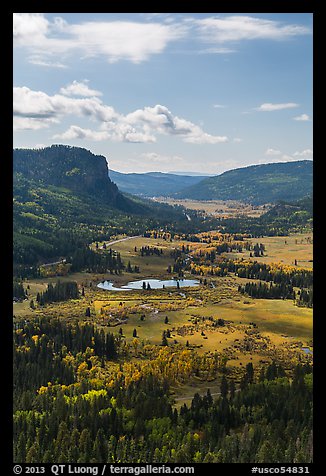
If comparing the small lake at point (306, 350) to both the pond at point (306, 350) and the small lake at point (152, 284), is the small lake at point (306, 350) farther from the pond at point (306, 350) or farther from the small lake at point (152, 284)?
the small lake at point (152, 284)

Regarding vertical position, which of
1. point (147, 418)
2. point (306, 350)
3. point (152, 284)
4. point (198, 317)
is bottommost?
point (306, 350)

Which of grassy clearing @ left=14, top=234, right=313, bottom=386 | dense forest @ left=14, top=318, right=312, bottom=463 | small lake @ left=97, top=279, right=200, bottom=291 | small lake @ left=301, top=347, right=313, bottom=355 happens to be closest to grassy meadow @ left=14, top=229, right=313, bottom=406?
grassy clearing @ left=14, top=234, right=313, bottom=386

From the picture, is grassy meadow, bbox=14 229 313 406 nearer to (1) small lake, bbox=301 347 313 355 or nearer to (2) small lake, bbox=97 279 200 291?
(1) small lake, bbox=301 347 313 355

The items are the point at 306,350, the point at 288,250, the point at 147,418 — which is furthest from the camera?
the point at 288,250

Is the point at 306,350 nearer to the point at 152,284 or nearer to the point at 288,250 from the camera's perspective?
the point at 152,284

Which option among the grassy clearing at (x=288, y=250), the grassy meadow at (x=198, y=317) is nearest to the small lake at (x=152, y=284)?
the grassy meadow at (x=198, y=317)

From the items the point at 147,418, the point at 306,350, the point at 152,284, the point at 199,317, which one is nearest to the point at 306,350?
the point at 306,350
